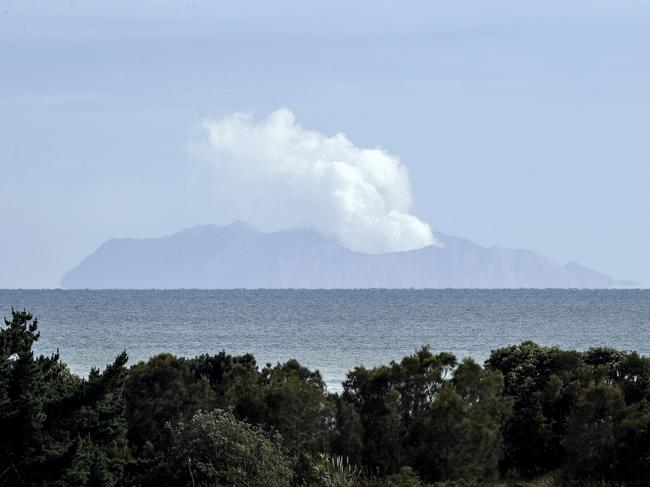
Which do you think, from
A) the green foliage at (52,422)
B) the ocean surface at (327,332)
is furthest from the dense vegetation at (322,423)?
the ocean surface at (327,332)

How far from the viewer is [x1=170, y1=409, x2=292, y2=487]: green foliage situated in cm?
2428

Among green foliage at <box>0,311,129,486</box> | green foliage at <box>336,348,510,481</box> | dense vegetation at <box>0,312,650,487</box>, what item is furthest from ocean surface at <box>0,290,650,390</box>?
green foliage at <box>0,311,129,486</box>

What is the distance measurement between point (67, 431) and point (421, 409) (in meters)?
8.36

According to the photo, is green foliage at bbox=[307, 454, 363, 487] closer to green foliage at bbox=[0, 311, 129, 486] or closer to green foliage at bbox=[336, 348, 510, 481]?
green foliage at bbox=[336, 348, 510, 481]

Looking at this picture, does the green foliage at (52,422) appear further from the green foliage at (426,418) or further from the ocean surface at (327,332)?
the ocean surface at (327,332)

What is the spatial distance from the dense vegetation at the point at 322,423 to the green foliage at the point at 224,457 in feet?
0.10

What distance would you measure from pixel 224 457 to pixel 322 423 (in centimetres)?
358

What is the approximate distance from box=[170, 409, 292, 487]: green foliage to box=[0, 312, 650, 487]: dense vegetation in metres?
0.03

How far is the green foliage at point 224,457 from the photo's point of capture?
79.7ft

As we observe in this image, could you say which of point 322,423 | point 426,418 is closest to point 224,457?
point 322,423

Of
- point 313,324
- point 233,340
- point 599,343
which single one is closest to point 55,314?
point 313,324

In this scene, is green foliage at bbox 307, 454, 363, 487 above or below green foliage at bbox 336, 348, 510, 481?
below

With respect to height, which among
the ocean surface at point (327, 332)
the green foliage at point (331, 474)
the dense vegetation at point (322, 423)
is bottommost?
the green foliage at point (331, 474)

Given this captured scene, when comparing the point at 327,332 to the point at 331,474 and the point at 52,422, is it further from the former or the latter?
the point at 52,422
